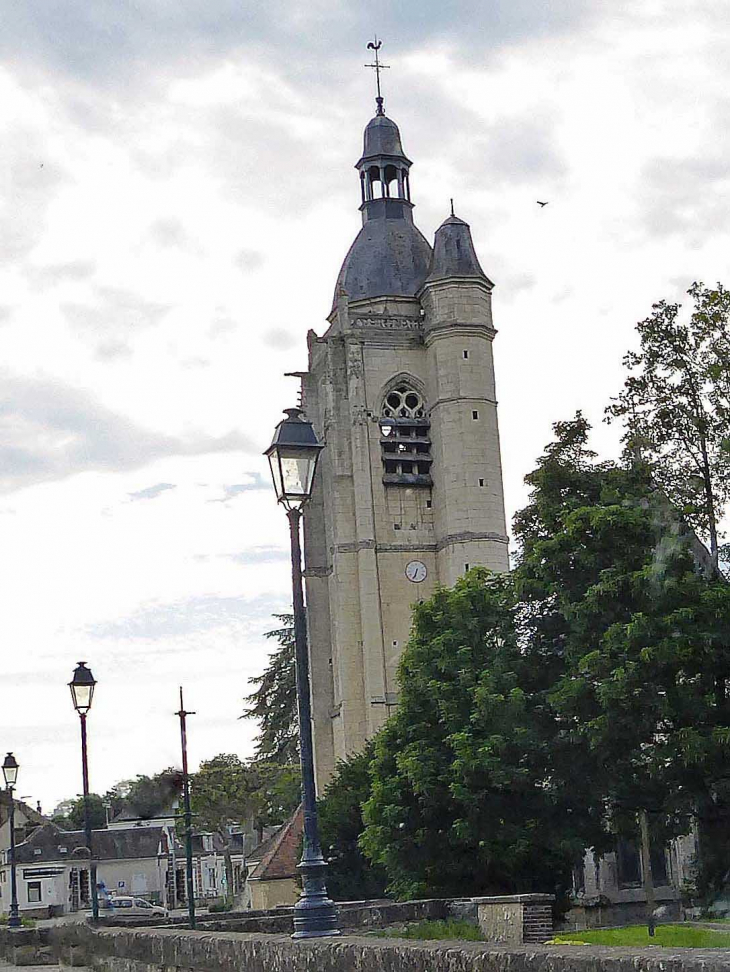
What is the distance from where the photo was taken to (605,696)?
3038 centimetres

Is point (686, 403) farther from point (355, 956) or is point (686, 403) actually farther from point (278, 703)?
point (278, 703)

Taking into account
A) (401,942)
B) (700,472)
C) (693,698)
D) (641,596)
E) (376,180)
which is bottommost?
(401,942)

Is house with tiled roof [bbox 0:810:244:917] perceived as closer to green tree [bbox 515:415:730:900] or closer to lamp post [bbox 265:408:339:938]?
green tree [bbox 515:415:730:900]

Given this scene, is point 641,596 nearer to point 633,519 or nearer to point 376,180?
point 633,519

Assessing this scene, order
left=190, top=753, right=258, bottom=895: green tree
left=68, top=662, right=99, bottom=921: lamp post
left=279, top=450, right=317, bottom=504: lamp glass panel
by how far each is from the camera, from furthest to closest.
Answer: left=190, top=753, right=258, bottom=895: green tree, left=68, top=662, right=99, bottom=921: lamp post, left=279, top=450, right=317, bottom=504: lamp glass panel

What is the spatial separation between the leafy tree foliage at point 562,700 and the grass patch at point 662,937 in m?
3.13

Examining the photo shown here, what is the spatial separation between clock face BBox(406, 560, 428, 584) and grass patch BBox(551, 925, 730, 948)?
3925 centimetres

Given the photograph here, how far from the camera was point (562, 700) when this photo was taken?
3184 cm

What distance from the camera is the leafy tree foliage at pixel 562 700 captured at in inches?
1214

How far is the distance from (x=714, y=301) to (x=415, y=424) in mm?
36630

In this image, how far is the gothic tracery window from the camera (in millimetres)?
71000

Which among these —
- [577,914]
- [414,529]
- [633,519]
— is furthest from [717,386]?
[414,529]

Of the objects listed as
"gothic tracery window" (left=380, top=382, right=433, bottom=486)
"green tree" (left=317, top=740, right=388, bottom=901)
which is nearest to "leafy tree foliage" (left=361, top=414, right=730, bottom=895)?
"green tree" (left=317, top=740, right=388, bottom=901)

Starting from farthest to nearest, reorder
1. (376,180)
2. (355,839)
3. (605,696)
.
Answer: (376,180) < (355,839) < (605,696)
